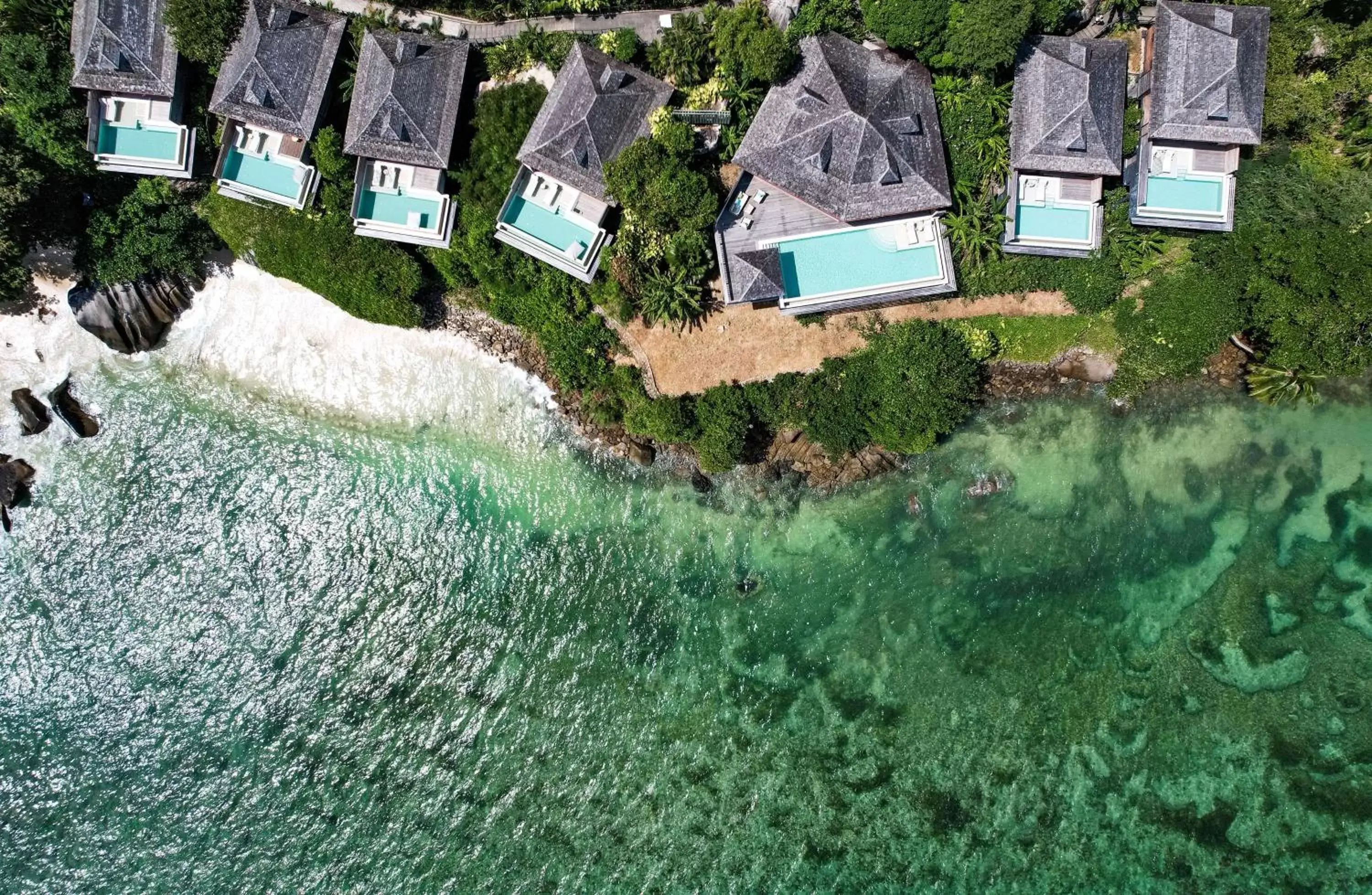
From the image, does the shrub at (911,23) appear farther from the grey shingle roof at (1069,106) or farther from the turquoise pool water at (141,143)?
the turquoise pool water at (141,143)

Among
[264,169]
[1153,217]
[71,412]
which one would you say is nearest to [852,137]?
[1153,217]

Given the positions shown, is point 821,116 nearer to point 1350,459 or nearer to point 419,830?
point 1350,459

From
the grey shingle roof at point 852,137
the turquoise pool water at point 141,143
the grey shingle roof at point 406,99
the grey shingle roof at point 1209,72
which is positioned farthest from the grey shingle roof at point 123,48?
the grey shingle roof at point 1209,72

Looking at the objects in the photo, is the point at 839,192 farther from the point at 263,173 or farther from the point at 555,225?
the point at 263,173

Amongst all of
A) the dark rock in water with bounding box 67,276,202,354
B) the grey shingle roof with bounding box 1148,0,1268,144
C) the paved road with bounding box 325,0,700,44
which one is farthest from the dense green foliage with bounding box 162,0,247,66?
the grey shingle roof with bounding box 1148,0,1268,144

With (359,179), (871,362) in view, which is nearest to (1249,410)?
(871,362)

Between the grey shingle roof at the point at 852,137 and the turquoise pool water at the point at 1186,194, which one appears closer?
the grey shingle roof at the point at 852,137

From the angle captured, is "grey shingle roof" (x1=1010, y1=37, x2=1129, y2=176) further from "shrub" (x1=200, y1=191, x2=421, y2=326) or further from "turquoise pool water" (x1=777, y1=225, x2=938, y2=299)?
"shrub" (x1=200, y1=191, x2=421, y2=326)
